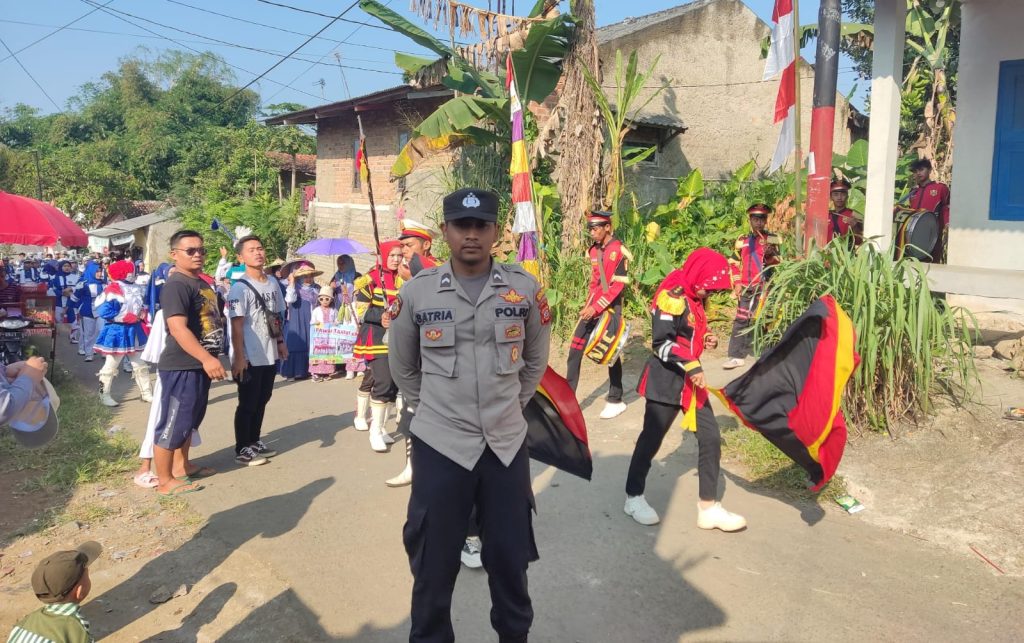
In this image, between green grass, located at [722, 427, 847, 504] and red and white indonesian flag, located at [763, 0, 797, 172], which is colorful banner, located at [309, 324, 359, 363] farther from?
red and white indonesian flag, located at [763, 0, 797, 172]

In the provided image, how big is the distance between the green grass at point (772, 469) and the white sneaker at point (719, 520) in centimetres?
78

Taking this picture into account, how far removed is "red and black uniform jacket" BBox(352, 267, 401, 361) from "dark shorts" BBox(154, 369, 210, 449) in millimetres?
1336

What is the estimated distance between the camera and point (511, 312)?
295 cm

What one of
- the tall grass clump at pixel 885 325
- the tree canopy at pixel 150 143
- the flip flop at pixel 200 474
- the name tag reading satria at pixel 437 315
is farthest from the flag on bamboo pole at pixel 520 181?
the tree canopy at pixel 150 143

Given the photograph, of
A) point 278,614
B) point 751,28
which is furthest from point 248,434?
point 751,28

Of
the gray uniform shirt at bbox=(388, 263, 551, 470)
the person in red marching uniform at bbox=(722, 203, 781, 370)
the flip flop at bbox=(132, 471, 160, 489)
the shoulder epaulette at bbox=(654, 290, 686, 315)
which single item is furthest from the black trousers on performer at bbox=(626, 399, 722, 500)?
the person in red marching uniform at bbox=(722, 203, 781, 370)

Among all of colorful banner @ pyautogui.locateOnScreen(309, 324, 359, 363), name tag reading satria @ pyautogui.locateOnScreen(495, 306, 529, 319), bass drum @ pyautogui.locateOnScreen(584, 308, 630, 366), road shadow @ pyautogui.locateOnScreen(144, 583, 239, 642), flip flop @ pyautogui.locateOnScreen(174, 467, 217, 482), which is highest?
name tag reading satria @ pyautogui.locateOnScreen(495, 306, 529, 319)

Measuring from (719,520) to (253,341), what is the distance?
12.4 ft

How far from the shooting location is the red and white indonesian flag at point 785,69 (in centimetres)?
638

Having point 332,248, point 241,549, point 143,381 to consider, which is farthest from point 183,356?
point 332,248

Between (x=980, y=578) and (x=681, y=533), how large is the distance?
5.21 ft

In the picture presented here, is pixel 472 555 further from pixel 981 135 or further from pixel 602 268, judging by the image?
pixel 981 135

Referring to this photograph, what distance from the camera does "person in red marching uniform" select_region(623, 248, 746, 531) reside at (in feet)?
14.6

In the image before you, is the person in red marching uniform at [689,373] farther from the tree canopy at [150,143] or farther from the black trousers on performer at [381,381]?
the tree canopy at [150,143]
